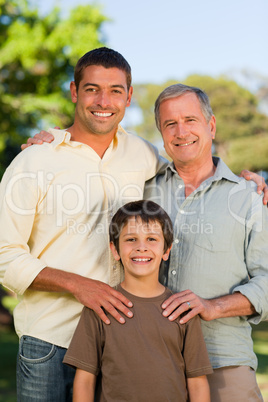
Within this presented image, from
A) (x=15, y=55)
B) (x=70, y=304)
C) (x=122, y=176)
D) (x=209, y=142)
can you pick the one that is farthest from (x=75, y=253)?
(x=15, y=55)

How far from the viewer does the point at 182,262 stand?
104 inches

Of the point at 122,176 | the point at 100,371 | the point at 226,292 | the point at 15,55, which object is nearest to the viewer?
the point at 100,371

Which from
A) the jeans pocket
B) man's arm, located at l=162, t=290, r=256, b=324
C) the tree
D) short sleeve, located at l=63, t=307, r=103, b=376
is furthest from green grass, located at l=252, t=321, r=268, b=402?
the tree

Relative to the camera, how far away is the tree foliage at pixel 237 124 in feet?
62.0

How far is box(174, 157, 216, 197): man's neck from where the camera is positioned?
288 cm

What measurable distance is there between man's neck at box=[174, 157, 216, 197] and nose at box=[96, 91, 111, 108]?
549 millimetres

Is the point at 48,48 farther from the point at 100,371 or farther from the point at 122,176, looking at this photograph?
the point at 100,371

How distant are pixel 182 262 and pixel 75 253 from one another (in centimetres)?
54

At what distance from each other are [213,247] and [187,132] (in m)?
0.65

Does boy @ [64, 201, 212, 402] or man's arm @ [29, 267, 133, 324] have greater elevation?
man's arm @ [29, 267, 133, 324]

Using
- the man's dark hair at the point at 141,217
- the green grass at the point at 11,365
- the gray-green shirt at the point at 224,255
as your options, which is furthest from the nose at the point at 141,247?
the green grass at the point at 11,365

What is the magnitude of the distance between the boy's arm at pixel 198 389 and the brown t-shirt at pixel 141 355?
0.10ft

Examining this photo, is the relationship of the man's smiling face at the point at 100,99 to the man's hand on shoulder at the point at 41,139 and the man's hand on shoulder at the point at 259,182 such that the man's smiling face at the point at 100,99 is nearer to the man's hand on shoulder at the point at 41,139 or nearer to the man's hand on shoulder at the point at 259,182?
the man's hand on shoulder at the point at 41,139

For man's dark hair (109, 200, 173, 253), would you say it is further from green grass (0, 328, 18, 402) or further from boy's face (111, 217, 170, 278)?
green grass (0, 328, 18, 402)
